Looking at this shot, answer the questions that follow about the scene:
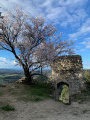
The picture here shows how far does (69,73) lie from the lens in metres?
15.4

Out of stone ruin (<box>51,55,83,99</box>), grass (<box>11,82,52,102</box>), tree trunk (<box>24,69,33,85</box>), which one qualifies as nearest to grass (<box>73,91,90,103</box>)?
stone ruin (<box>51,55,83,99</box>)

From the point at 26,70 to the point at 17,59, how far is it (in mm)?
2100

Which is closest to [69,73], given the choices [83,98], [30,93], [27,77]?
[83,98]

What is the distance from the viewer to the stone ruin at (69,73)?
48.9 feet

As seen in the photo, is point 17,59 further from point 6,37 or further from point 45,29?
point 45,29

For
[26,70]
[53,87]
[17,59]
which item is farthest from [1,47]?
[53,87]

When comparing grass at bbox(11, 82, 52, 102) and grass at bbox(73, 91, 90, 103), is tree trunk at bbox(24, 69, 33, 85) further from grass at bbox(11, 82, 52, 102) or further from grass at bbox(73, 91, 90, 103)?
grass at bbox(73, 91, 90, 103)

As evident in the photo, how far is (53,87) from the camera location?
54.0ft

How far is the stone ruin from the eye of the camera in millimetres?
14906

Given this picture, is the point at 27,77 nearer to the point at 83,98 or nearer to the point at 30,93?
the point at 30,93

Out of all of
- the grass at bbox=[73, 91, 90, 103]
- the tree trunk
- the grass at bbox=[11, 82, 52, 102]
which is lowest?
the grass at bbox=[73, 91, 90, 103]

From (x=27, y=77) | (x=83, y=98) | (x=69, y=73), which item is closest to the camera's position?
(x=83, y=98)

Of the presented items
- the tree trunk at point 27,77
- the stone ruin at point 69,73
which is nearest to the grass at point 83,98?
the stone ruin at point 69,73

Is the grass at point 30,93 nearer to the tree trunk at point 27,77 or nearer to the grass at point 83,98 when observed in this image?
the tree trunk at point 27,77
